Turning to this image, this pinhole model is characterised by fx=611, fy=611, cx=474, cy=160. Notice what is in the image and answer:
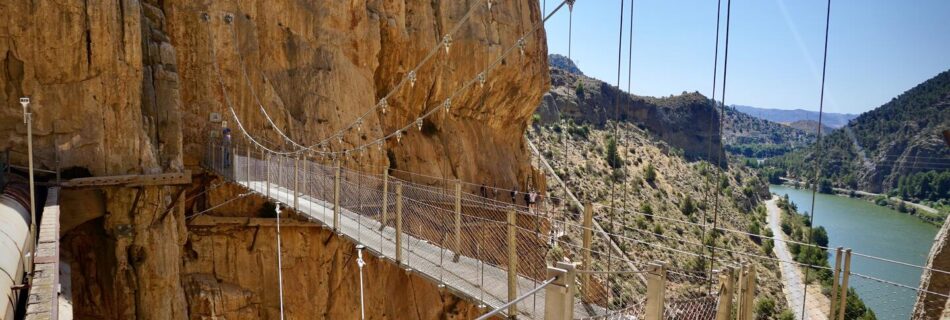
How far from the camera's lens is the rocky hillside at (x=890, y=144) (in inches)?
1048

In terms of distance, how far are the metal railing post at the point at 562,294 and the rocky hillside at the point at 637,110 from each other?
45.1 meters

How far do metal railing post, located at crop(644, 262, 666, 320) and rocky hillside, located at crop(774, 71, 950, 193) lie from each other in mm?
24468

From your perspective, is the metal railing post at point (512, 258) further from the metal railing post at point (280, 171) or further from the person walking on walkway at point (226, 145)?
the person walking on walkway at point (226, 145)

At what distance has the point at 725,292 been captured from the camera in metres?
3.09

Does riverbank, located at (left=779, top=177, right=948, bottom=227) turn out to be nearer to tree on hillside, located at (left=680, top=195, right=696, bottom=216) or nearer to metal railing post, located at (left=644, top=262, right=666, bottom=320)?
tree on hillside, located at (left=680, top=195, right=696, bottom=216)

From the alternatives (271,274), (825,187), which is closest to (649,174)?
(825,187)

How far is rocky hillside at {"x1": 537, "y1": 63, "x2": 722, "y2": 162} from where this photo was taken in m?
52.6

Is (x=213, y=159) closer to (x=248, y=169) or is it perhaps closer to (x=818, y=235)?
(x=248, y=169)

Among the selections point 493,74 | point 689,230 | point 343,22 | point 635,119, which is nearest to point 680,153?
point 635,119

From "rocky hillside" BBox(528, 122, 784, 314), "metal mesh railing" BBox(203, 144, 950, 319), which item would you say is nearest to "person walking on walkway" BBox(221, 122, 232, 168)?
"metal mesh railing" BBox(203, 144, 950, 319)

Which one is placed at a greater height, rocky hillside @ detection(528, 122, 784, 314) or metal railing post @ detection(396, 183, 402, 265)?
metal railing post @ detection(396, 183, 402, 265)

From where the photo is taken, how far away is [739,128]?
362 feet

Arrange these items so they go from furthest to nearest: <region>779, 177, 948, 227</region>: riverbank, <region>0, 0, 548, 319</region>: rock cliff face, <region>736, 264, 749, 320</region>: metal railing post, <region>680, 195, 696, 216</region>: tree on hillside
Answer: <region>680, 195, 696, 216</region>: tree on hillside → <region>779, 177, 948, 227</region>: riverbank → <region>0, 0, 548, 319</region>: rock cliff face → <region>736, 264, 749, 320</region>: metal railing post

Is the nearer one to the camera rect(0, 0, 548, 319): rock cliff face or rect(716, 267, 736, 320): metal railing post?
rect(716, 267, 736, 320): metal railing post
